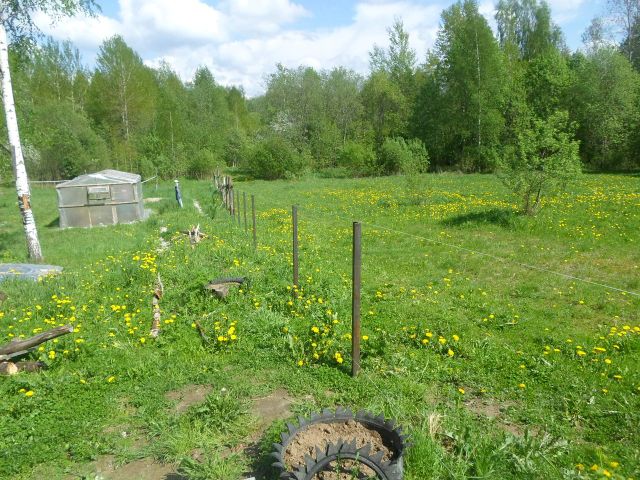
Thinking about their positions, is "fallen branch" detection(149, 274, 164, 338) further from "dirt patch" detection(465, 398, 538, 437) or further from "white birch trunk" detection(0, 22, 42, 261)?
"white birch trunk" detection(0, 22, 42, 261)

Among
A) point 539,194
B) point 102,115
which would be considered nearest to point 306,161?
point 102,115

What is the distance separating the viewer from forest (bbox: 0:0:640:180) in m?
31.6

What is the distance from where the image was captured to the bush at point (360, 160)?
3822 cm

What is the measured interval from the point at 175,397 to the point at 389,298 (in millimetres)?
3795

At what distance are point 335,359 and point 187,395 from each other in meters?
1.66

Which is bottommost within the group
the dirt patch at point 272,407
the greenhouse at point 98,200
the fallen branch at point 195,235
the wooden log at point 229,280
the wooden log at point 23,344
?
the dirt patch at point 272,407

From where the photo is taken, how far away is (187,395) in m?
4.65

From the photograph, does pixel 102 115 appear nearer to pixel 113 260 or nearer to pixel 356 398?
pixel 113 260

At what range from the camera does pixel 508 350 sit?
531 centimetres

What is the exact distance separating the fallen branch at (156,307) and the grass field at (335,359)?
0.11 metres

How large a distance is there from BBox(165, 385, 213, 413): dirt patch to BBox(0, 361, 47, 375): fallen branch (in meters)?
1.67

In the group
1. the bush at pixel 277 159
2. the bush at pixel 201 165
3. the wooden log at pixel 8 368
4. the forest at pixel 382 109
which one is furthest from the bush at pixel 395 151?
the wooden log at pixel 8 368

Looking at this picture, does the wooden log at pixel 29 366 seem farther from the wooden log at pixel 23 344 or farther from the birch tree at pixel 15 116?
the birch tree at pixel 15 116

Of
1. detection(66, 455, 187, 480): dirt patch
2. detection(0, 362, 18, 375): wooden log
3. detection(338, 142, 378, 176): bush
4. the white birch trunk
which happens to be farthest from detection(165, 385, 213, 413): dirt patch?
detection(338, 142, 378, 176): bush
